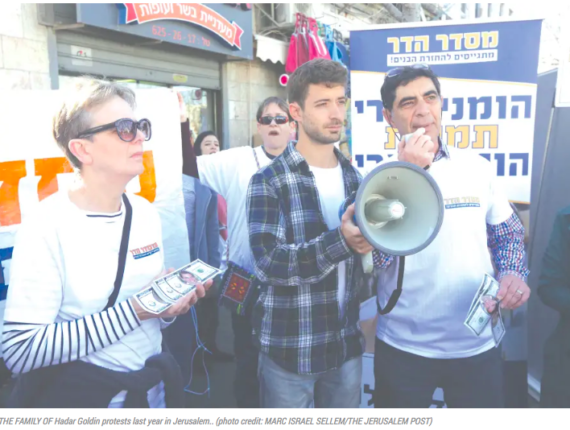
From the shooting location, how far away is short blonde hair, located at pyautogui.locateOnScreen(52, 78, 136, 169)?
5.17 ft

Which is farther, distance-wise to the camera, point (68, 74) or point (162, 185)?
point (68, 74)

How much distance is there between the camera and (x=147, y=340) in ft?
5.46

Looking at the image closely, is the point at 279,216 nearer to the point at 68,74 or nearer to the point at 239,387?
the point at 239,387

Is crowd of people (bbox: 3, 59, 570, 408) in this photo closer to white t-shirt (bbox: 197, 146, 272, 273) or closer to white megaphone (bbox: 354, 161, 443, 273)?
white megaphone (bbox: 354, 161, 443, 273)

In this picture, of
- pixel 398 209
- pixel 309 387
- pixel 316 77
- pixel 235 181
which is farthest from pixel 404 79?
pixel 235 181

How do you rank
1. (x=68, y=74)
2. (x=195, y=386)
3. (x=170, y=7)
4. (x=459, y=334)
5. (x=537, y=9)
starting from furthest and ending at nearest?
1. (x=170, y=7)
2. (x=68, y=74)
3. (x=195, y=386)
4. (x=537, y=9)
5. (x=459, y=334)

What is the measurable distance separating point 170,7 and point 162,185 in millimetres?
4682

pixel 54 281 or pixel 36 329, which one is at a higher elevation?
pixel 54 281

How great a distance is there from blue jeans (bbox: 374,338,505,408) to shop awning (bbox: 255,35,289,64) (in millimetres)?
7131

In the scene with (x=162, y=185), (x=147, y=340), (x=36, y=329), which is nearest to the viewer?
(x=36, y=329)

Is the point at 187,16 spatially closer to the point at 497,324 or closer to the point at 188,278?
the point at 188,278

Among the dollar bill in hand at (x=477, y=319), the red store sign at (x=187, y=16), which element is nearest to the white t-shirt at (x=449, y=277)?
the dollar bill in hand at (x=477, y=319)

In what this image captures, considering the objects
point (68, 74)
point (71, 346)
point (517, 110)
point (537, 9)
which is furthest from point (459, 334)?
point (68, 74)

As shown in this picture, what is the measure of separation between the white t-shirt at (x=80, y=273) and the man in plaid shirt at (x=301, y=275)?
0.46 meters
